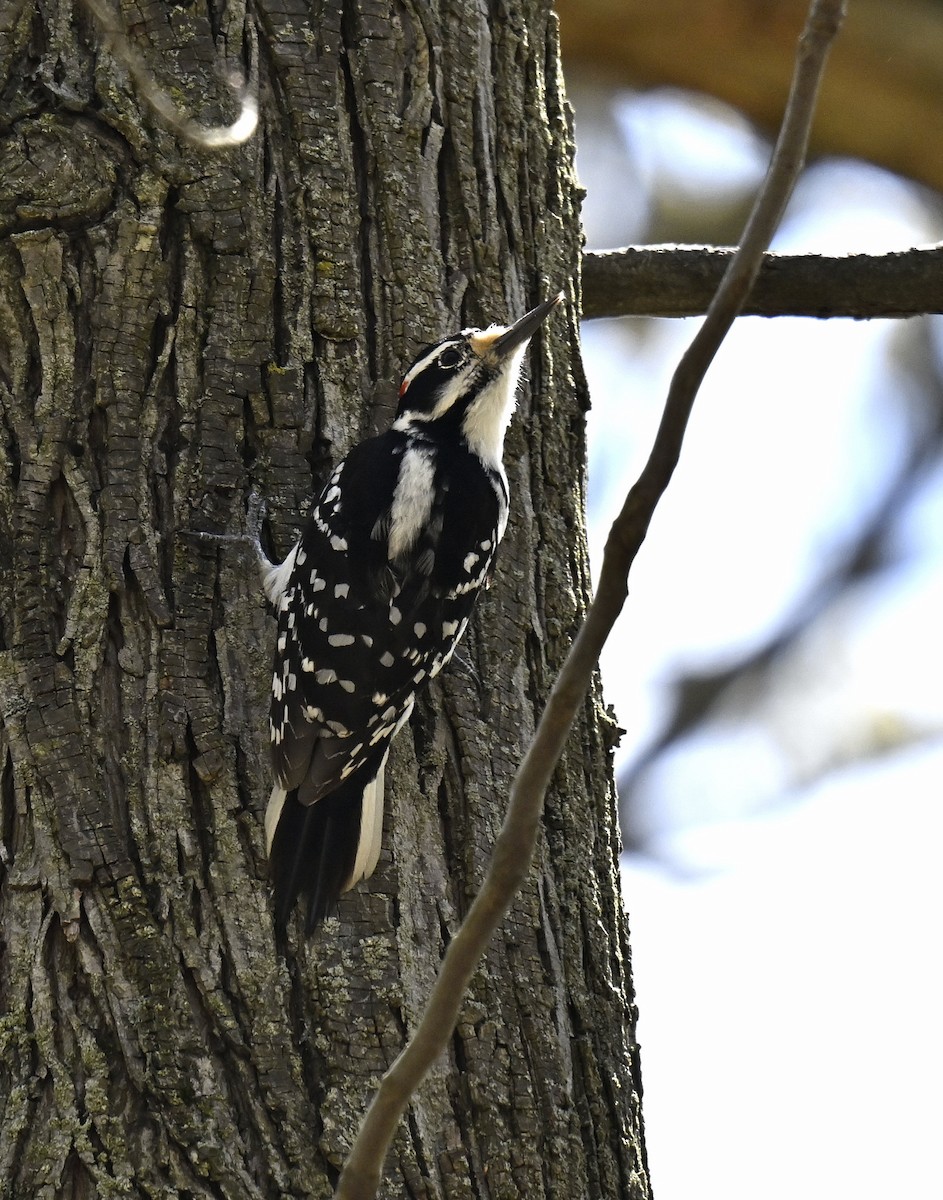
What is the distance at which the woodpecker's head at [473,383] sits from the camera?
3270 mm

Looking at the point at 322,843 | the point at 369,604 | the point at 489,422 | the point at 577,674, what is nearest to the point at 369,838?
the point at 322,843

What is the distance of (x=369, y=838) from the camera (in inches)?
110

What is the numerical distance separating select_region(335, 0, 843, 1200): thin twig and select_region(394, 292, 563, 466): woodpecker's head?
1.58 m

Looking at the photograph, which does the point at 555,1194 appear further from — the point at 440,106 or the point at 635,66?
the point at 635,66

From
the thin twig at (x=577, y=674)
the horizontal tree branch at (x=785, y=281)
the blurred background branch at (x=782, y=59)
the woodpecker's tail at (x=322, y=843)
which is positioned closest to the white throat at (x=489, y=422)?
the horizontal tree branch at (x=785, y=281)

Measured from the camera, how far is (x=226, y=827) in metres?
2.69

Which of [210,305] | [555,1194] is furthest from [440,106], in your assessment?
[555,1194]

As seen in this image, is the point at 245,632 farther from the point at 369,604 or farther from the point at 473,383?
the point at 473,383

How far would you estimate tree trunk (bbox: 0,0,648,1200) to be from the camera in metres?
2.53

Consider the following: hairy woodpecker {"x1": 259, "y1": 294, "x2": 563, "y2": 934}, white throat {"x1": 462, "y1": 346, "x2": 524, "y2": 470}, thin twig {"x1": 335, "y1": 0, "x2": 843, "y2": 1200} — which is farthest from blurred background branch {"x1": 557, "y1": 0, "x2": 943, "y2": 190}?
thin twig {"x1": 335, "y1": 0, "x2": 843, "y2": 1200}

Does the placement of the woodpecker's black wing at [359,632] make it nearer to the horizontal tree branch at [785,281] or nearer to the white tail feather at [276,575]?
the white tail feather at [276,575]

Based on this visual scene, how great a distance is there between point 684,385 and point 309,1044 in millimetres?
1419

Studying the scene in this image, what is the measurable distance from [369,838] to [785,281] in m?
1.83

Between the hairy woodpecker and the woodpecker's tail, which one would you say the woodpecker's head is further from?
the woodpecker's tail
